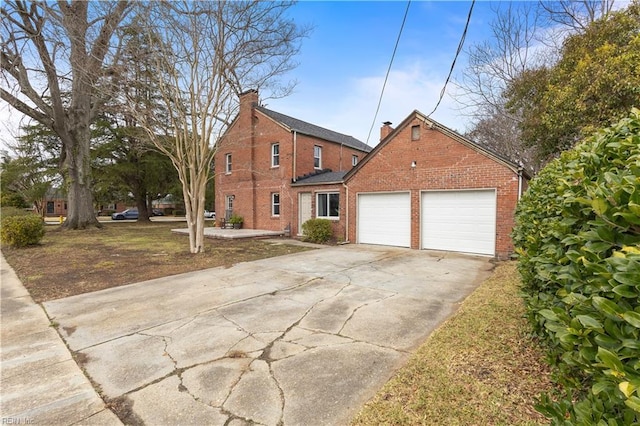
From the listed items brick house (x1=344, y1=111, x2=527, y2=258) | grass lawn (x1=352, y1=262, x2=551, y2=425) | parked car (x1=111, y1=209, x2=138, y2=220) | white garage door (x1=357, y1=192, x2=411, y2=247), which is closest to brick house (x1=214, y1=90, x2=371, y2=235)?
white garage door (x1=357, y1=192, x2=411, y2=247)

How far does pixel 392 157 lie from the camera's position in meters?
12.4

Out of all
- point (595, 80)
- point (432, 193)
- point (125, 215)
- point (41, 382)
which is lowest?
point (41, 382)

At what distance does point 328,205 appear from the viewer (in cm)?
1488

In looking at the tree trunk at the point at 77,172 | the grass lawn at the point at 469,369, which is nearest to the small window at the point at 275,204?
the grass lawn at the point at 469,369

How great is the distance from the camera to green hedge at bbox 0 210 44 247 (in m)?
11.4

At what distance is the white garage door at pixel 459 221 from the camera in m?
10.2

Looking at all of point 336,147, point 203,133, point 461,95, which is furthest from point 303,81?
point 461,95

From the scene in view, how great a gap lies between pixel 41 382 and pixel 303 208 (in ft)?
43.2

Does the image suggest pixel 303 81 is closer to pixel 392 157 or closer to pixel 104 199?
pixel 392 157

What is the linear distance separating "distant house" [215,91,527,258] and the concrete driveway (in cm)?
392

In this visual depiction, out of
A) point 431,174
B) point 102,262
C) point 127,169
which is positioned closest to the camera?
point 102,262

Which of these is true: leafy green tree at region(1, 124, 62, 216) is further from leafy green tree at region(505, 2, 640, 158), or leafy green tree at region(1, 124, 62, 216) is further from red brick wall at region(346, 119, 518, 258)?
leafy green tree at region(505, 2, 640, 158)

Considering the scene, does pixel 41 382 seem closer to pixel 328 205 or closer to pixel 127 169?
pixel 328 205

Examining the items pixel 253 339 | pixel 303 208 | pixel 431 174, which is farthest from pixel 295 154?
pixel 253 339
